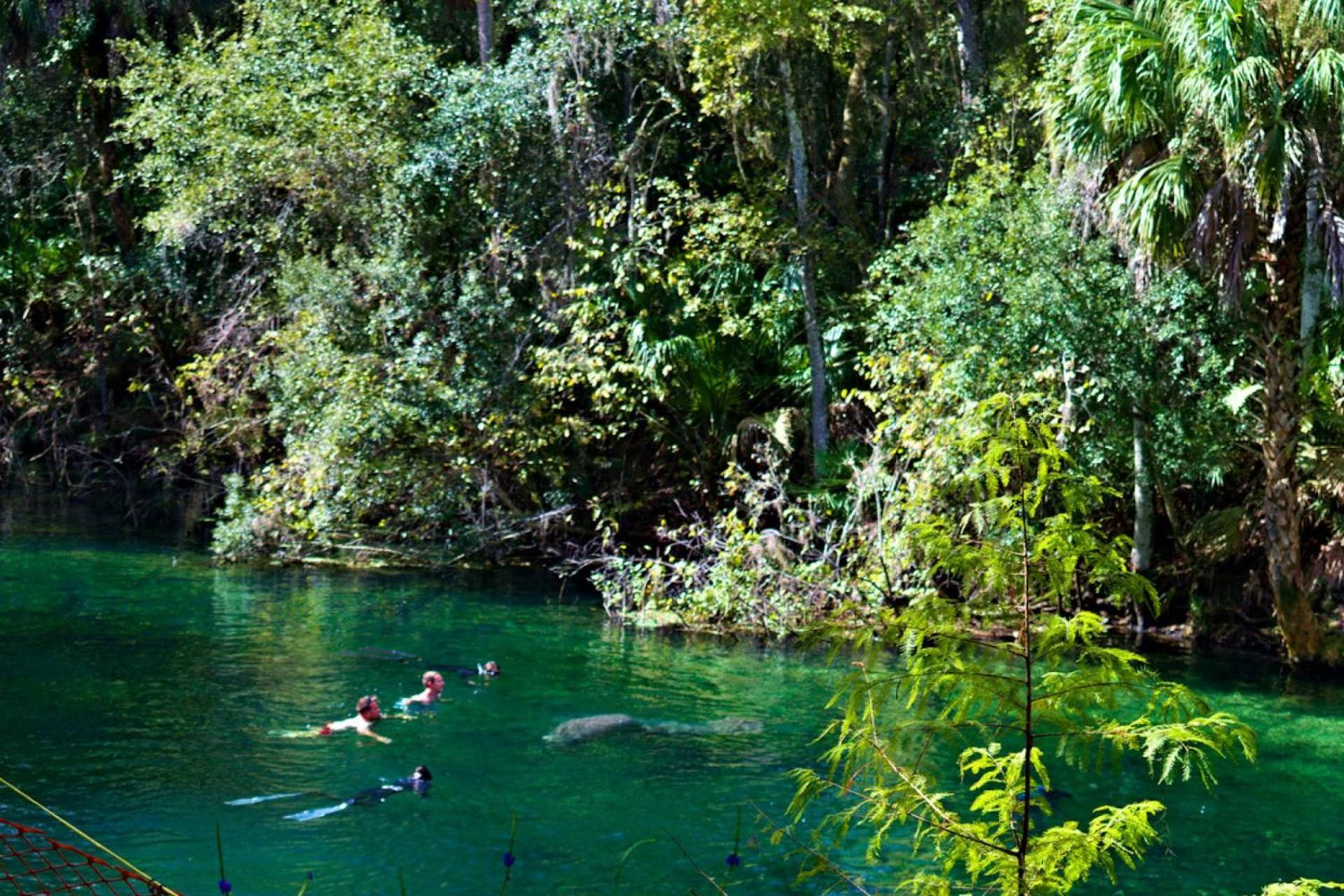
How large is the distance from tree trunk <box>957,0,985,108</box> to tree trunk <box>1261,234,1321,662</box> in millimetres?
7447

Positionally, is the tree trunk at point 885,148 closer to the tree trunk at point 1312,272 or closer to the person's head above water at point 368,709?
the tree trunk at point 1312,272

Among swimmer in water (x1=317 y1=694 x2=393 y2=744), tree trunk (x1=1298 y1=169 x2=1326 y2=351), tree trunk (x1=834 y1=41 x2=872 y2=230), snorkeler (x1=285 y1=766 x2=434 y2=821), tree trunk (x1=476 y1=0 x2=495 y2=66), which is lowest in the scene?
snorkeler (x1=285 y1=766 x2=434 y2=821)

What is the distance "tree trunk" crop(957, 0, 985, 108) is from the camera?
71.0 ft

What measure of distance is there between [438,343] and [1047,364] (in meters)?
8.82

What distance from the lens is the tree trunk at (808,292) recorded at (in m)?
19.7

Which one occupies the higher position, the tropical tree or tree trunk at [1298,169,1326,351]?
tree trunk at [1298,169,1326,351]

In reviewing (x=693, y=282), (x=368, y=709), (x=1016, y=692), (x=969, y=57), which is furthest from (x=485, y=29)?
(x=1016, y=692)

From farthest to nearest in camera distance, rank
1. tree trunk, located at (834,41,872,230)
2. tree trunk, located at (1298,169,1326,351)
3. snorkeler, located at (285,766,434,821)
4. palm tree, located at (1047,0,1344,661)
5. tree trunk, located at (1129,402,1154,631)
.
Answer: tree trunk, located at (834,41,872,230) → tree trunk, located at (1129,402,1154,631) → tree trunk, located at (1298,169,1326,351) → palm tree, located at (1047,0,1344,661) → snorkeler, located at (285,766,434,821)

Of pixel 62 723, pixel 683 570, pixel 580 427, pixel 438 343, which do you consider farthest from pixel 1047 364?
pixel 62 723

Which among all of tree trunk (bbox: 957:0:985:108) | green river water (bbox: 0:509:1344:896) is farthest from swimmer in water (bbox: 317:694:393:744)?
tree trunk (bbox: 957:0:985:108)

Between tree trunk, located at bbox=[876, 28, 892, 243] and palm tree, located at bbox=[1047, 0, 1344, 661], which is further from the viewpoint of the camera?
tree trunk, located at bbox=[876, 28, 892, 243]

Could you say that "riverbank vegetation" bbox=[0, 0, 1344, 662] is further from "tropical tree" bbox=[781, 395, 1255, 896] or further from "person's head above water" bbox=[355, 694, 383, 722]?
"tropical tree" bbox=[781, 395, 1255, 896]

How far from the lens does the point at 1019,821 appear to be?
4879mm

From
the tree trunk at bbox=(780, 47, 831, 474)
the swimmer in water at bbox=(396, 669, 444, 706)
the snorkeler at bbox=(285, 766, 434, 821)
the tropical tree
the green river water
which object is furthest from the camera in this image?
the tree trunk at bbox=(780, 47, 831, 474)
